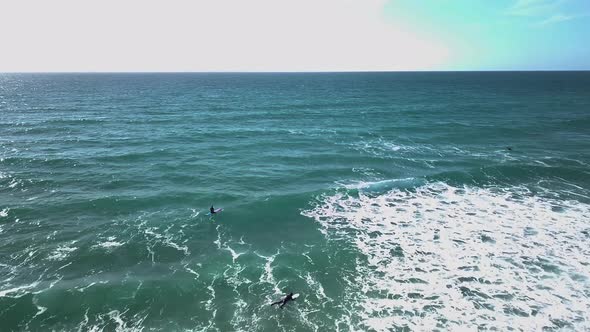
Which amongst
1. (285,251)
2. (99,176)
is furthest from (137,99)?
(285,251)

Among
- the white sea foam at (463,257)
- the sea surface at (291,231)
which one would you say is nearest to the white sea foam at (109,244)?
the sea surface at (291,231)

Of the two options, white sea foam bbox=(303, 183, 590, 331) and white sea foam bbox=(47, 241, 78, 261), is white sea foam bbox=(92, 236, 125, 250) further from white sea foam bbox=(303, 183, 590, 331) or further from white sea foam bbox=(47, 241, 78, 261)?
white sea foam bbox=(303, 183, 590, 331)

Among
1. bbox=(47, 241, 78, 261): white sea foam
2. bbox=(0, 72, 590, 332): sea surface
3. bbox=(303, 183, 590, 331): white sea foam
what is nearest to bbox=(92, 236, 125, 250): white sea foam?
bbox=(0, 72, 590, 332): sea surface

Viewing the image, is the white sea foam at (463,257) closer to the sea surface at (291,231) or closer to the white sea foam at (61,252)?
the sea surface at (291,231)

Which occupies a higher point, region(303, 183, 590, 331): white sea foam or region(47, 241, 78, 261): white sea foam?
region(303, 183, 590, 331): white sea foam

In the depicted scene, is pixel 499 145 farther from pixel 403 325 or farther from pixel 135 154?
pixel 135 154
